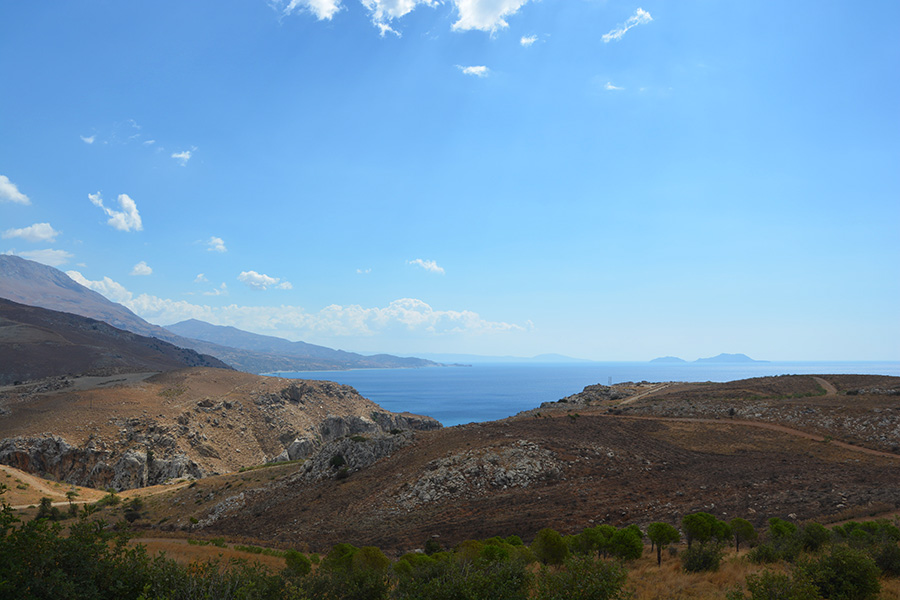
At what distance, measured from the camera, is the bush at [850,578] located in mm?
10664

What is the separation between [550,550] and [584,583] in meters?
6.97

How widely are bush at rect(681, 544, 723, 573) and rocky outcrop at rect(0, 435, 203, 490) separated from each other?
53397 mm

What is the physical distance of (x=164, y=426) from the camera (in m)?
57.7

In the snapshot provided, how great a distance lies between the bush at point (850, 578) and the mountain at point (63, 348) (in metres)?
112

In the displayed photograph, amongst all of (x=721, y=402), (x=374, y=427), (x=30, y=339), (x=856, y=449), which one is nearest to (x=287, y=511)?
(x=374, y=427)

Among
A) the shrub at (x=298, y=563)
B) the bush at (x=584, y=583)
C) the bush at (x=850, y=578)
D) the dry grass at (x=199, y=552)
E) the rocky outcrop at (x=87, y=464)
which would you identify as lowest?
the rocky outcrop at (x=87, y=464)

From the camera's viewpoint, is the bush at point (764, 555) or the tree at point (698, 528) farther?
the tree at point (698, 528)

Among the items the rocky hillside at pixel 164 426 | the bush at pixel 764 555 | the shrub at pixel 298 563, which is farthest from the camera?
the rocky hillside at pixel 164 426

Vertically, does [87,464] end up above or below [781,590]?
below

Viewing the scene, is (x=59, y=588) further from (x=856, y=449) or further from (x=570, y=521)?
(x=856, y=449)

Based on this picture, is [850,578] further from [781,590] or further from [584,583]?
[584,583]

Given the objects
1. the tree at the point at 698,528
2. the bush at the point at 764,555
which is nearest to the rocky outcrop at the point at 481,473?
the tree at the point at 698,528

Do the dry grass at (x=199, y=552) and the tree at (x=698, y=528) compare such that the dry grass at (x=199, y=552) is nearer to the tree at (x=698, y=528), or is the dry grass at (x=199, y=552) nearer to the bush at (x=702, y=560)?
the bush at (x=702, y=560)

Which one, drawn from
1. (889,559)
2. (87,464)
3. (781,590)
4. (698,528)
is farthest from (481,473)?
(87,464)
